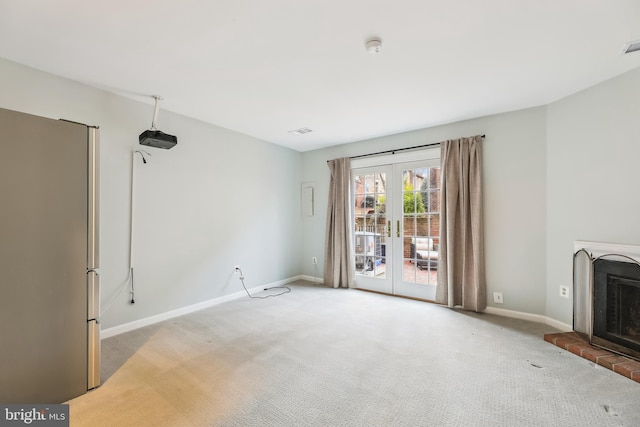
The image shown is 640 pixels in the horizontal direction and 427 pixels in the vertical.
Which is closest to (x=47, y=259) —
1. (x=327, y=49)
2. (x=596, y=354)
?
(x=327, y=49)

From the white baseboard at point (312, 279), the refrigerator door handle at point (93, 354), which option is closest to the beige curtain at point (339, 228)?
the white baseboard at point (312, 279)

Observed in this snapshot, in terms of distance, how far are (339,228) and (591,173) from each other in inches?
123

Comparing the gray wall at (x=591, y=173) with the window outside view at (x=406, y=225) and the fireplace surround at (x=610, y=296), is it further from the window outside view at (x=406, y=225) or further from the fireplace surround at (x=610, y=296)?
the window outside view at (x=406, y=225)

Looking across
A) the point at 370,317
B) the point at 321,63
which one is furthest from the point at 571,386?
the point at 321,63

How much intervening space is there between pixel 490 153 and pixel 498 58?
1.51 metres

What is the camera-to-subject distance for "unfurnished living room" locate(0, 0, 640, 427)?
167cm

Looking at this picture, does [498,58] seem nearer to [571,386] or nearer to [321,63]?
[321,63]

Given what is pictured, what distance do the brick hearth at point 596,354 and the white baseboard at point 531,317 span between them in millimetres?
185

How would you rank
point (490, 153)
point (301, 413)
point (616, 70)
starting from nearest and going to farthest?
point (301, 413) < point (616, 70) < point (490, 153)

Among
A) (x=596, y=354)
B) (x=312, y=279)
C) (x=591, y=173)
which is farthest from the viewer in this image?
(x=312, y=279)

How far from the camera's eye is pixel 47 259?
1707 mm

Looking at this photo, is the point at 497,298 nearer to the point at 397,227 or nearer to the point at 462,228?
the point at 462,228

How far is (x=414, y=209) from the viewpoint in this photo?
13.1 feet

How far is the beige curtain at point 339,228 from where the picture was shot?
4570 mm
